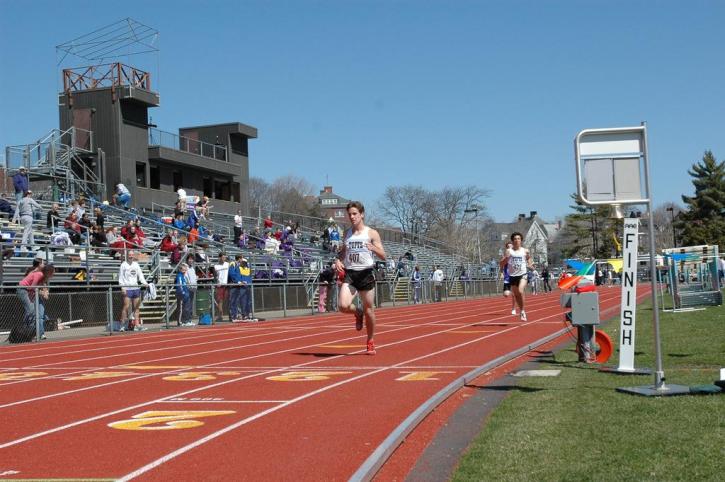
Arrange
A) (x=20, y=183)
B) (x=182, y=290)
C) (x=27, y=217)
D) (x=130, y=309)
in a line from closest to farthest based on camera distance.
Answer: (x=130, y=309) → (x=182, y=290) → (x=27, y=217) → (x=20, y=183)

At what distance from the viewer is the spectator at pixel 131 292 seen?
20891mm

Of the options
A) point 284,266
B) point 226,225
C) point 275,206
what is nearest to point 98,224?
point 284,266

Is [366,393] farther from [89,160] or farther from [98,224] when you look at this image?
[89,160]

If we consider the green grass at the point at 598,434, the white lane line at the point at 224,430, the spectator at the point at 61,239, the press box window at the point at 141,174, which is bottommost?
the green grass at the point at 598,434

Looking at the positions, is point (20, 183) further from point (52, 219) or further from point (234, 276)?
point (234, 276)

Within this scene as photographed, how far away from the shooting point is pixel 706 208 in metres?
100

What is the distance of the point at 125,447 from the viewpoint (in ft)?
20.0

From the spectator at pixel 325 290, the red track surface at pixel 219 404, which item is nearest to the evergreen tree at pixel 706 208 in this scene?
the spectator at pixel 325 290

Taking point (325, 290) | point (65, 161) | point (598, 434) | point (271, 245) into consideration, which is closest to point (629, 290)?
point (598, 434)

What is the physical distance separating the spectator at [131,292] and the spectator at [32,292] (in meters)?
2.37

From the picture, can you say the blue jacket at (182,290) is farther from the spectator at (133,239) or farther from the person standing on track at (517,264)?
the person standing on track at (517,264)

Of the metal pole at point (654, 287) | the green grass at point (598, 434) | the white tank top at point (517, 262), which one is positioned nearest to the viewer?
the green grass at point (598, 434)

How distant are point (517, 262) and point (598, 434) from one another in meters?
12.8

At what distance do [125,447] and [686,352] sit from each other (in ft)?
25.7
